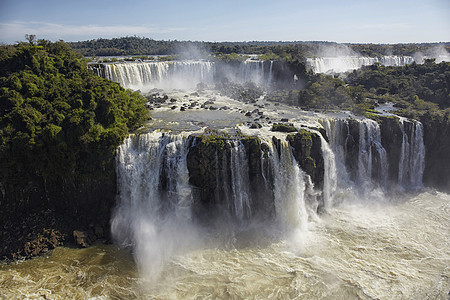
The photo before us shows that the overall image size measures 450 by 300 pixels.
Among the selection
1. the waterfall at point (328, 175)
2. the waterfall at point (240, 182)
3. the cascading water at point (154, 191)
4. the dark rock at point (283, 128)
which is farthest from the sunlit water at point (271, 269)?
the dark rock at point (283, 128)

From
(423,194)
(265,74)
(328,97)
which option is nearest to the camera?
(423,194)

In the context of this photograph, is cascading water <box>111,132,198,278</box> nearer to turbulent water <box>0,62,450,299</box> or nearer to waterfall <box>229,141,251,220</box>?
→ turbulent water <box>0,62,450,299</box>

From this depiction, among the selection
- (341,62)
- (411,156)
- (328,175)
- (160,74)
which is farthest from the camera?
(341,62)

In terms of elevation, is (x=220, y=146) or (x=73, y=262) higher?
(x=220, y=146)

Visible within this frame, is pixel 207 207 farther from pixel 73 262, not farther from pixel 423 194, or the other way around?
pixel 423 194

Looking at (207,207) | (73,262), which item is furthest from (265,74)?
(73,262)

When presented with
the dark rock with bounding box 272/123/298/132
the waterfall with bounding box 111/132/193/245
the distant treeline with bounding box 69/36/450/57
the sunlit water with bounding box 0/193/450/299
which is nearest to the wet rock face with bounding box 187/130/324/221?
the waterfall with bounding box 111/132/193/245

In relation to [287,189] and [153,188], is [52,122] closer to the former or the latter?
[153,188]

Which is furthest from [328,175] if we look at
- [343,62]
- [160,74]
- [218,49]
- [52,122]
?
[218,49]
